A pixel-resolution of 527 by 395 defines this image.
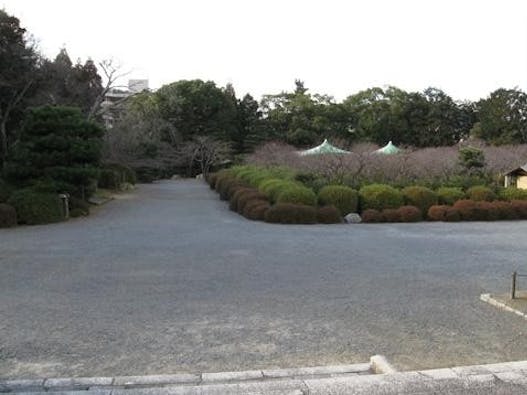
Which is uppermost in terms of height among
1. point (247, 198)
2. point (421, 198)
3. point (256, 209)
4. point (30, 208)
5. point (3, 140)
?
point (3, 140)

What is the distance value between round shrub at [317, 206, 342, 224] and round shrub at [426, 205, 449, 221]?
2.82m

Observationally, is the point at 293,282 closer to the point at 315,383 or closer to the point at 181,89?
the point at 315,383

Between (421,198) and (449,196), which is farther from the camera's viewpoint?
(449,196)

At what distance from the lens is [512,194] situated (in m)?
16.9

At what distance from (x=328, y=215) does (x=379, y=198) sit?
6.48 feet

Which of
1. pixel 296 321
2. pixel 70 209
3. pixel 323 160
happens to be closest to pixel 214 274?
pixel 296 321

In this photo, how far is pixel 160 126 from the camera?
40.8m

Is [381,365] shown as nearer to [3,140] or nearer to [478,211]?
[478,211]

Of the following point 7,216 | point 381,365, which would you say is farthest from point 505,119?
point 381,365

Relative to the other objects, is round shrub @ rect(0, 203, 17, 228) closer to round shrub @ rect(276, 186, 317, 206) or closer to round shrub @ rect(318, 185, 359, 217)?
round shrub @ rect(276, 186, 317, 206)

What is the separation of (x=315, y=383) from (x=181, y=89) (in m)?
46.3

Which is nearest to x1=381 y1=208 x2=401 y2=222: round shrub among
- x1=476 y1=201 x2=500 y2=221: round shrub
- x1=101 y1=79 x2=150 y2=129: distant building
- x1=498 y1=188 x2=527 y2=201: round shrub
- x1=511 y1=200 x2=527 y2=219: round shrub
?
x1=476 y1=201 x2=500 y2=221: round shrub

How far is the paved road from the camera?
13.8ft

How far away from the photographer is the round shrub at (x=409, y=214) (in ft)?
48.9
